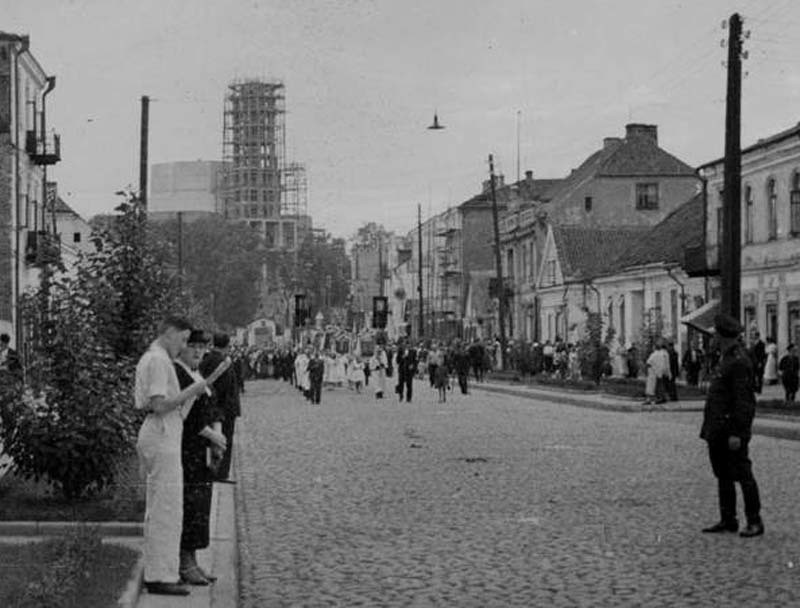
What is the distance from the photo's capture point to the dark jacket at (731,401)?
12273 mm

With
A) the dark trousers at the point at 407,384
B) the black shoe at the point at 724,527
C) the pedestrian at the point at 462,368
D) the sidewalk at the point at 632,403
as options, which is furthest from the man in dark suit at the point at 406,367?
the black shoe at the point at 724,527

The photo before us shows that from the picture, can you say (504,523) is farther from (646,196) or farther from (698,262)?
(646,196)

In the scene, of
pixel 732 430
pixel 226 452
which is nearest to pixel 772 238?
pixel 226 452

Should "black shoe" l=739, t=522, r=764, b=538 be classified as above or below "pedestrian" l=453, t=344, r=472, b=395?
below

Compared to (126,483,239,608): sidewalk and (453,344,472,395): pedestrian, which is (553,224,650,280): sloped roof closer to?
(453,344,472,395): pedestrian

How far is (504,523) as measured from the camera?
13.4 meters

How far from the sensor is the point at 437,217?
132625mm

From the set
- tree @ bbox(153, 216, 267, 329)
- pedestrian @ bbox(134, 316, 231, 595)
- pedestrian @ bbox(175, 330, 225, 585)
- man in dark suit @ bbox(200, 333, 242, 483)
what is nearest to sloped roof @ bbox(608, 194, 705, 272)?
man in dark suit @ bbox(200, 333, 242, 483)

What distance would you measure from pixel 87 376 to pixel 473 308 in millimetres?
96483

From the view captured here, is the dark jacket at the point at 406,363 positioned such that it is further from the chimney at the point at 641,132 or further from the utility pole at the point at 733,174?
the chimney at the point at 641,132

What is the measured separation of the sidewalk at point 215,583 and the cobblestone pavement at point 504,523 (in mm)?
154

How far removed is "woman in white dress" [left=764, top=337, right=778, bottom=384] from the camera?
148 ft

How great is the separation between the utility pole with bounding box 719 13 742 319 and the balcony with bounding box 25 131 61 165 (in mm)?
29114

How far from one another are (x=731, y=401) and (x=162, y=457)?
16.7 feet
